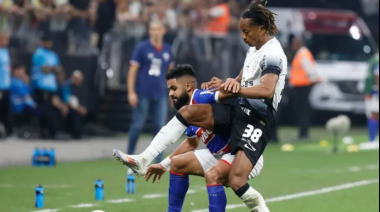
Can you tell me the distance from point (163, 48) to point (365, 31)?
557 inches

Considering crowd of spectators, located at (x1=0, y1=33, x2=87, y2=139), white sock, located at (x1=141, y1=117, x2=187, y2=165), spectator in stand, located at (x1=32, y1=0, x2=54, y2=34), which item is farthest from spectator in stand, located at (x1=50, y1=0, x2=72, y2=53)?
white sock, located at (x1=141, y1=117, x2=187, y2=165)

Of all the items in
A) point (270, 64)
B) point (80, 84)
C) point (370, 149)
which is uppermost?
point (270, 64)

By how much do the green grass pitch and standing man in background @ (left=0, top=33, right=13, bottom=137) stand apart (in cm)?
303

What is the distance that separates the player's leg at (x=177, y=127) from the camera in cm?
871

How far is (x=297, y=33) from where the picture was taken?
28.2 metres

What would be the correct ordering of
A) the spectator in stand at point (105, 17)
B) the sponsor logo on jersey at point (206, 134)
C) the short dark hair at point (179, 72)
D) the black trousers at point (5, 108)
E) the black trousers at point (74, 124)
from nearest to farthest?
the sponsor logo on jersey at point (206, 134) < the short dark hair at point (179, 72) < the black trousers at point (5, 108) < the black trousers at point (74, 124) < the spectator in stand at point (105, 17)

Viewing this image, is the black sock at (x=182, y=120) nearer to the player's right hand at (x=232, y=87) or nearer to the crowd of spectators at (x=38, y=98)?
the player's right hand at (x=232, y=87)

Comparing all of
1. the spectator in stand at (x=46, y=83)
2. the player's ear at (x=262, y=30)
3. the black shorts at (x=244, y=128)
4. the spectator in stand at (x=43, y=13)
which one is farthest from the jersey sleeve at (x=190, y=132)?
the spectator in stand at (x=43, y=13)

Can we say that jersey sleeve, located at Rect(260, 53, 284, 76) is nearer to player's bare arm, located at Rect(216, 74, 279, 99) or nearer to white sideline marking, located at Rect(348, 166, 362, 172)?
player's bare arm, located at Rect(216, 74, 279, 99)

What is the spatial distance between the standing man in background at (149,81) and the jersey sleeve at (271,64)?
23.9 feet

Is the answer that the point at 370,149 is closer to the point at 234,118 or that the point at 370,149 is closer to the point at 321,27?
the point at 321,27

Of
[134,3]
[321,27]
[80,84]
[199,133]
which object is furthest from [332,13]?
[199,133]

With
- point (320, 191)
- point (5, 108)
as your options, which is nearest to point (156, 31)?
point (320, 191)

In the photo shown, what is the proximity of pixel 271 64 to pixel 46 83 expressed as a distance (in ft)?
39.1
